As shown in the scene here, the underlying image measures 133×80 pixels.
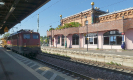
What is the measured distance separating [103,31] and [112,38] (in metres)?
2.09

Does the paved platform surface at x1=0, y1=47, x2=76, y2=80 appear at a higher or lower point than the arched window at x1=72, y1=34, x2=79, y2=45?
lower

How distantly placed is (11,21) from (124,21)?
19.4 meters

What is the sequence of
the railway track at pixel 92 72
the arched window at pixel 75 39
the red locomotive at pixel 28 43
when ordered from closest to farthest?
the railway track at pixel 92 72 → the red locomotive at pixel 28 43 → the arched window at pixel 75 39

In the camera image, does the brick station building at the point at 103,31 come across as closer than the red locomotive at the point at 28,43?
No

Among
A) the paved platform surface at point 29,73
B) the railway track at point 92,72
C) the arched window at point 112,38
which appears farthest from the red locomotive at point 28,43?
the arched window at point 112,38

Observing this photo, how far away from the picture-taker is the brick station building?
61.3ft

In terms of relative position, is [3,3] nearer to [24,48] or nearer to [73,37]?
[24,48]

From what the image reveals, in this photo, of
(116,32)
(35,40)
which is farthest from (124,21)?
(35,40)

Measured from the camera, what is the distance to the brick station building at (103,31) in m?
18.7

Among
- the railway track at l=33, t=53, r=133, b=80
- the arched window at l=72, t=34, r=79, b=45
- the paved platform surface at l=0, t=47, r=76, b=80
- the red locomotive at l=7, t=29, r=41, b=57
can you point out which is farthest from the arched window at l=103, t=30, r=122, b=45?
the paved platform surface at l=0, t=47, r=76, b=80

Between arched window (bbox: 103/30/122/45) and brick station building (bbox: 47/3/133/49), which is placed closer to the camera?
brick station building (bbox: 47/3/133/49)

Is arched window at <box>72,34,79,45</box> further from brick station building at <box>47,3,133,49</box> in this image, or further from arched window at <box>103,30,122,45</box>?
arched window at <box>103,30,122,45</box>

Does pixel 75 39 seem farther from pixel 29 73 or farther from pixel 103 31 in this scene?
pixel 29 73

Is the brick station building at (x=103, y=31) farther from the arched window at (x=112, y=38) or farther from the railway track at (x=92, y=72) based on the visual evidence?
the railway track at (x=92, y=72)
